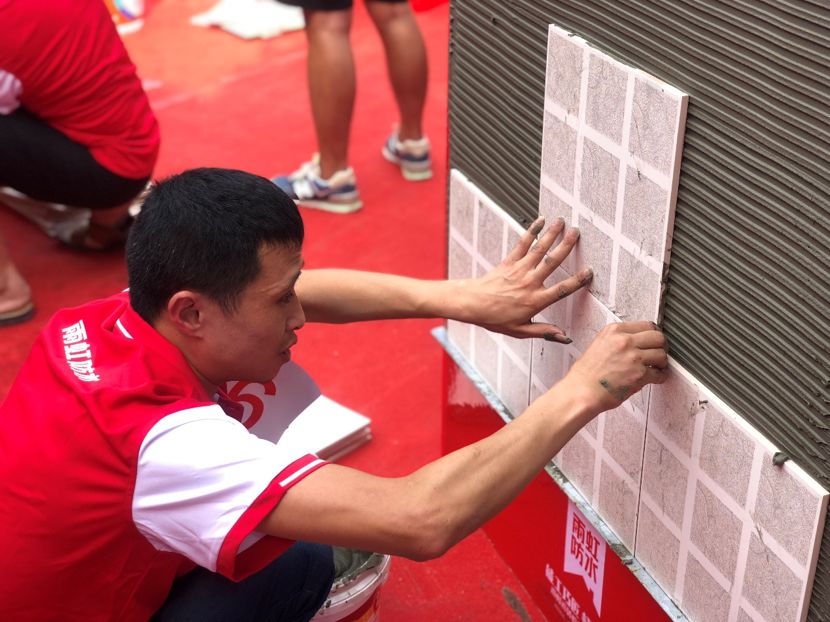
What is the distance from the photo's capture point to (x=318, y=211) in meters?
3.50

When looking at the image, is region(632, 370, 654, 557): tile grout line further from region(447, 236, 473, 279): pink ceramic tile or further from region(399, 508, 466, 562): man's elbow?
region(447, 236, 473, 279): pink ceramic tile

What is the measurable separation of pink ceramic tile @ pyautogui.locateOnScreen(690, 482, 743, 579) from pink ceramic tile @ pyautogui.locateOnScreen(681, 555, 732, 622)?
0.03m

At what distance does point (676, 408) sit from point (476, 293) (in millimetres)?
396

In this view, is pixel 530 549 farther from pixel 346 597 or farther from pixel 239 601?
pixel 239 601

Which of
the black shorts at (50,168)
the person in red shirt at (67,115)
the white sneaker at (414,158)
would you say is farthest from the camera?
the white sneaker at (414,158)

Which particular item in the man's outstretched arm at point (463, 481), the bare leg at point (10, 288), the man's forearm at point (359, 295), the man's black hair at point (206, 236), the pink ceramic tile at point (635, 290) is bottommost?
the bare leg at point (10, 288)

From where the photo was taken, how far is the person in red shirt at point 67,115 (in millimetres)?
2725

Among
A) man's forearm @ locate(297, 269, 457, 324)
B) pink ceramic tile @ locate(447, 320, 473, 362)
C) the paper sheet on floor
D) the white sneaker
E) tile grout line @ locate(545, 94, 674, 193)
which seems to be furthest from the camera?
the paper sheet on floor

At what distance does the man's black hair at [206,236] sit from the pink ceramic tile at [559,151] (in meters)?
0.41

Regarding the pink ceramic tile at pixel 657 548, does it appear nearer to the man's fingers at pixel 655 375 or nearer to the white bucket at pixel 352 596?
the man's fingers at pixel 655 375

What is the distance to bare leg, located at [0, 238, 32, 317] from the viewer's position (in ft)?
9.63

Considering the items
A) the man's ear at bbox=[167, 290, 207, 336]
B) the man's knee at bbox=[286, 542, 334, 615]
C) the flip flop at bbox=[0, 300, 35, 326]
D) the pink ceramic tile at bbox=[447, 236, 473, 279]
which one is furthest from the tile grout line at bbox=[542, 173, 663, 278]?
the flip flop at bbox=[0, 300, 35, 326]

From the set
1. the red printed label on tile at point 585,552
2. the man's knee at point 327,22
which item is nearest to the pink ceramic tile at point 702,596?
the red printed label on tile at point 585,552

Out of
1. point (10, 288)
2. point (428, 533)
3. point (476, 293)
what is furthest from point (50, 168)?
point (428, 533)
